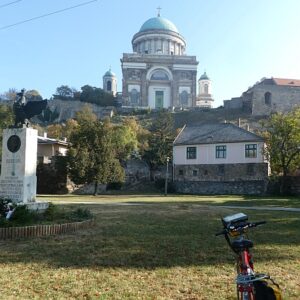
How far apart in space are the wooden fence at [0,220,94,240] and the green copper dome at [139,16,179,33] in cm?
11213

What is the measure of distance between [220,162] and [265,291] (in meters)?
46.6

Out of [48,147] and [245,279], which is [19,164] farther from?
[48,147]

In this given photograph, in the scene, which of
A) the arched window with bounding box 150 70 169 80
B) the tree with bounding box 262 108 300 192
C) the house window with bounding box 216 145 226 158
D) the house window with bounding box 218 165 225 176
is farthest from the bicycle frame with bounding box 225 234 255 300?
the arched window with bounding box 150 70 169 80

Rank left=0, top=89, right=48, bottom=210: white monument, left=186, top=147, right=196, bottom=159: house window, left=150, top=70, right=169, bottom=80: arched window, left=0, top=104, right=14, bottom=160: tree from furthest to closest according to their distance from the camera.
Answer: left=150, top=70, right=169, bottom=80: arched window
left=186, top=147, right=196, bottom=159: house window
left=0, top=104, right=14, bottom=160: tree
left=0, top=89, right=48, bottom=210: white monument

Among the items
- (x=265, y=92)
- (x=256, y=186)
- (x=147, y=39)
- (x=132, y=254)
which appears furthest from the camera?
(x=147, y=39)

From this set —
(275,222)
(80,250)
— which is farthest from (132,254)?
(275,222)

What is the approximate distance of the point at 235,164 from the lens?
49.7 m

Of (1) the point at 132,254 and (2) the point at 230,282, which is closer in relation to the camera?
(2) the point at 230,282

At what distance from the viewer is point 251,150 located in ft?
161

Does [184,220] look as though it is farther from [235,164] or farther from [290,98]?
[290,98]

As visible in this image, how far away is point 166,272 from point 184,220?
8394 mm

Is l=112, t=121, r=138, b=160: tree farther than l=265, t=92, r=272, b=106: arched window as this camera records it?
No

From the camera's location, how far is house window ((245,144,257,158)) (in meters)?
48.8

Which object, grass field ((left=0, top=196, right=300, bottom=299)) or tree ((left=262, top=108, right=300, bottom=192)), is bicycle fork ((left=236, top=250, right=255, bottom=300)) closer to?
grass field ((left=0, top=196, right=300, bottom=299))
